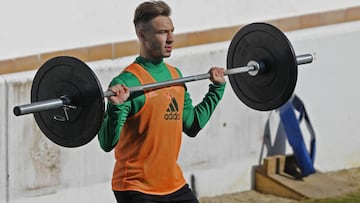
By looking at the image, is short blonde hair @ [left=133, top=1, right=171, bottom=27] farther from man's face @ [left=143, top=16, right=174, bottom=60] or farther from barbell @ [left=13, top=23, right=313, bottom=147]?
barbell @ [left=13, top=23, right=313, bottom=147]

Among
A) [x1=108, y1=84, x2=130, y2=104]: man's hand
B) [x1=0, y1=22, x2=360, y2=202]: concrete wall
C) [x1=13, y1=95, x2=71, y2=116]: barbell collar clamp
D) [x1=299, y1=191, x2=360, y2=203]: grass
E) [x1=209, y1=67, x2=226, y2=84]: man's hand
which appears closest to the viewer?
[x1=13, y1=95, x2=71, y2=116]: barbell collar clamp

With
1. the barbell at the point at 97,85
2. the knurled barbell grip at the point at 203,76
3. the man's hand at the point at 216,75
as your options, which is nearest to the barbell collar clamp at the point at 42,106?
the barbell at the point at 97,85

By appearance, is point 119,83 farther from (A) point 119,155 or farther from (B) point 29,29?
(B) point 29,29

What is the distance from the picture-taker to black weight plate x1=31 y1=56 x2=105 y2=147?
7312 millimetres

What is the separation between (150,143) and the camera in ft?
25.1

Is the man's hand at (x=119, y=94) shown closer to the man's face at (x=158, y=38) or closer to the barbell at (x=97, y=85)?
the barbell at (x=97, y=85)

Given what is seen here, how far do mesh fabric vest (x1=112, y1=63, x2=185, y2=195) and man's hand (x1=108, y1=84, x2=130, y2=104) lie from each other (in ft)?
0.87

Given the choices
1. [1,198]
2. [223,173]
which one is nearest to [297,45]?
[223,173]

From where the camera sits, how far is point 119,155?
774 centimetres

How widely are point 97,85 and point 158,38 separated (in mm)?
588

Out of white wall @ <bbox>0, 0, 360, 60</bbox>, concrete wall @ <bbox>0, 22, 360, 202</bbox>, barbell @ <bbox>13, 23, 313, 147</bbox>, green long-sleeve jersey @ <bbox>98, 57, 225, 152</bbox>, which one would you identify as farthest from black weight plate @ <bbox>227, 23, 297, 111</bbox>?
concrete wall @ <bbox>0, 22, 360, 202</bbox>

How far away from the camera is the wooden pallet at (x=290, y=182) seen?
1070cm

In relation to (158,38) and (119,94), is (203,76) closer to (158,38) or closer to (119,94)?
(158,38)

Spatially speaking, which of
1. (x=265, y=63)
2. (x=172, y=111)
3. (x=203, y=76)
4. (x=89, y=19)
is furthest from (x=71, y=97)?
(x=89, y=19)
